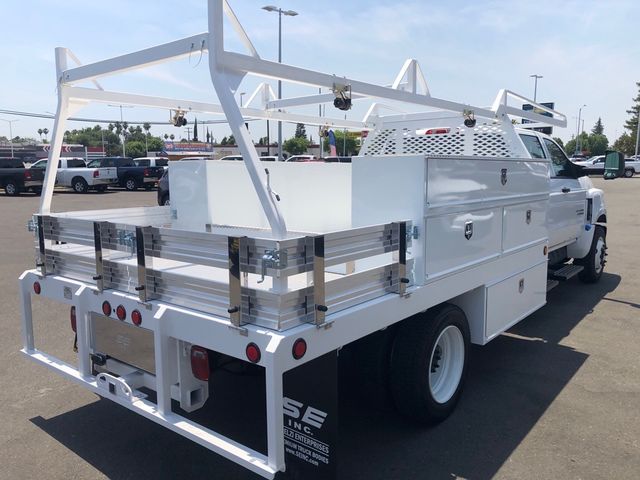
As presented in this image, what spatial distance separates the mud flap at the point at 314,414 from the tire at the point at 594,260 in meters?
5.88

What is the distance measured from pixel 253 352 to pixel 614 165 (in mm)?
5347

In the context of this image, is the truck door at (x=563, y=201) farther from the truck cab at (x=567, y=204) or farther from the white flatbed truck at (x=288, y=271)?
the white flatbed truck at (x=288, y=271)

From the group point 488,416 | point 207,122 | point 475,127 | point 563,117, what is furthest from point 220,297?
point 563,117

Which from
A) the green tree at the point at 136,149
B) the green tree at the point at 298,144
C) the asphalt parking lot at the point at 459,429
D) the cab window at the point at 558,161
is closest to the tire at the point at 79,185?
the green tree at the point at 298,144

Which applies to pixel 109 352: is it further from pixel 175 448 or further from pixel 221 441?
pixel 221 441

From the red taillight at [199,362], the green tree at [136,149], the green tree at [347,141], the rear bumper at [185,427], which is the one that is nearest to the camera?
the rear bumper at [185,427]

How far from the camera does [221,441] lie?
8.39ft

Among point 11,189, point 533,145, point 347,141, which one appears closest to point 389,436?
point 533,145

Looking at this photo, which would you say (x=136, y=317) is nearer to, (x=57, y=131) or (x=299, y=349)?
(x=299, y=349)

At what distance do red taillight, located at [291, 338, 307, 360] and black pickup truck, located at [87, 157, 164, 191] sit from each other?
25064mm

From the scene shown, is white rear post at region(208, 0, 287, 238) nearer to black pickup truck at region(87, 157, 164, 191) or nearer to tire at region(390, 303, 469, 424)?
tire at region(390, 303, 469, 424)

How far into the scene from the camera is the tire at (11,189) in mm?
23906

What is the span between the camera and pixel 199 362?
285 centimetres

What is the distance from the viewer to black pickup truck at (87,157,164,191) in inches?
1029
